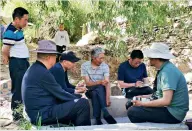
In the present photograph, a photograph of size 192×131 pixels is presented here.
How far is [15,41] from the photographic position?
4664 mm

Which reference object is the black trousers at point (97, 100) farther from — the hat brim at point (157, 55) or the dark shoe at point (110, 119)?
the hat brim at point (157, 55)

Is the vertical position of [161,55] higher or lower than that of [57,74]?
higher

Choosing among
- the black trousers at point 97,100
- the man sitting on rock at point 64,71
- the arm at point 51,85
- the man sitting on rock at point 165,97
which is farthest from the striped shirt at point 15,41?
the man sitting on rock at point 165,97

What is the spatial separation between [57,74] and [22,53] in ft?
2.37

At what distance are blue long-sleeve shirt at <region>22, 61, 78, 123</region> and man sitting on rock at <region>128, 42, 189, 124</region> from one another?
88 cm

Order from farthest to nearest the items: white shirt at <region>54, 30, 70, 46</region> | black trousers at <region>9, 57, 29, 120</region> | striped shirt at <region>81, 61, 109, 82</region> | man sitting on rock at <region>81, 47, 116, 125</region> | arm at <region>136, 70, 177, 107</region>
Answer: white shirt at <region>54, 30, 70, 46</region> < striped shirt at <region>81, 61, 109, 82</region> < black trousers at <region>9, 57, 29, 120</region> < man sitting on rock at <region>81, 47, 116, 125</region> < arm at <region>136, 70, 177, 107</region>

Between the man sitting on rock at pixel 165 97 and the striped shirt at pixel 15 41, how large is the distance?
68.5 inches

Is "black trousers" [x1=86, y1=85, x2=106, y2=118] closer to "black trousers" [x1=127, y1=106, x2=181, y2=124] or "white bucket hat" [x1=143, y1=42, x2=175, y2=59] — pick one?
"black trousers" [x1=127, y1=106, x2=181, y2=124]

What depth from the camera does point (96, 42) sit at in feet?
38.9

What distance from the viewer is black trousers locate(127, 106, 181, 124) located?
3.67m

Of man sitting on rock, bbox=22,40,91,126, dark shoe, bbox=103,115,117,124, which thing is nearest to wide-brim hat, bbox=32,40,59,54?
man sitting on rock, bbox=22,40,91,126

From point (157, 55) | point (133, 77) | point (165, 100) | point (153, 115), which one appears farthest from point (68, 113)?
point (133, 77)

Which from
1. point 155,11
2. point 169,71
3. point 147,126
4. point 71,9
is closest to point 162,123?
point 147,126

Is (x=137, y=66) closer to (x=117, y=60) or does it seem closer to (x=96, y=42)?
(x=117, y=60)
